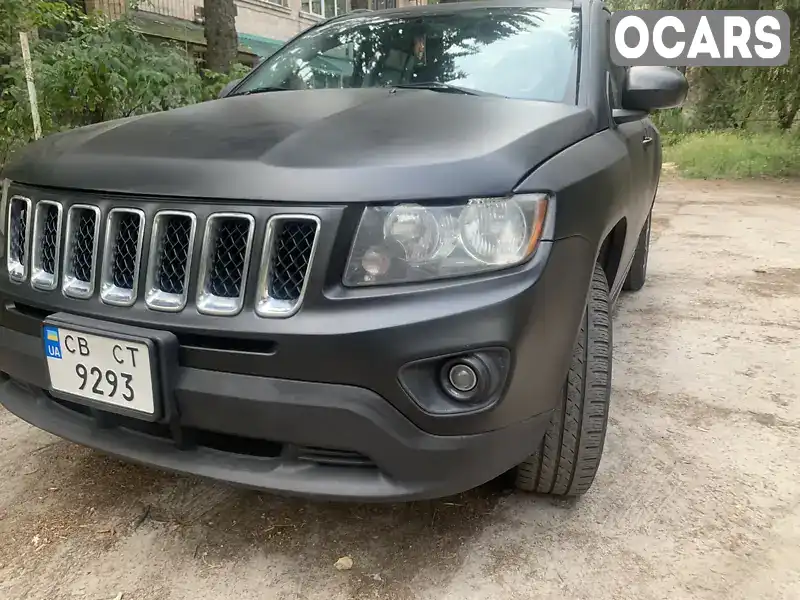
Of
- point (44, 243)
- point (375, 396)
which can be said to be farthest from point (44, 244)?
point (375, 396)

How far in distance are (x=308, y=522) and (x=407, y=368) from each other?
787 mm

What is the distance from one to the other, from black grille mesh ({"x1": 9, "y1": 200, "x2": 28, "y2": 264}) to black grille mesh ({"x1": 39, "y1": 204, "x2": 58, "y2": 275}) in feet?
0.37

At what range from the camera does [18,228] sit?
192 cm

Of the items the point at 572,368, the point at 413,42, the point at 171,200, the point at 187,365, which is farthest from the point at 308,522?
the point at 413,42

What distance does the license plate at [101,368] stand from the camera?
1539mm

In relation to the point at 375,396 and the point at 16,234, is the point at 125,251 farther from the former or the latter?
the point at 375,396

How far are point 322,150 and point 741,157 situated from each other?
42.8 ft

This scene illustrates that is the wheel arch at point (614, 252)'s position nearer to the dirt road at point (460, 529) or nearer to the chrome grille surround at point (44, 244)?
the dirt road at point (460, 529)

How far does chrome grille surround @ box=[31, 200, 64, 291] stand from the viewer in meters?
1.78

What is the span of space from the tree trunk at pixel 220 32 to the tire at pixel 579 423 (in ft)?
22.2

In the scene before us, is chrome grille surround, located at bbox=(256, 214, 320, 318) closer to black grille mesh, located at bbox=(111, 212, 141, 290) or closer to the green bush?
black grille mesh, located at bbox=(111, 212, 141, 290)

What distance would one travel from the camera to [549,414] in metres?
1.66

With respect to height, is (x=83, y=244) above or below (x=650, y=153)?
below

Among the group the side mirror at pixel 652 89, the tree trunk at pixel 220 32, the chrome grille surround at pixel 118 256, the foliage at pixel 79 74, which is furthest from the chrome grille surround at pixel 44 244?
the tree trunk at pixel 220 32
